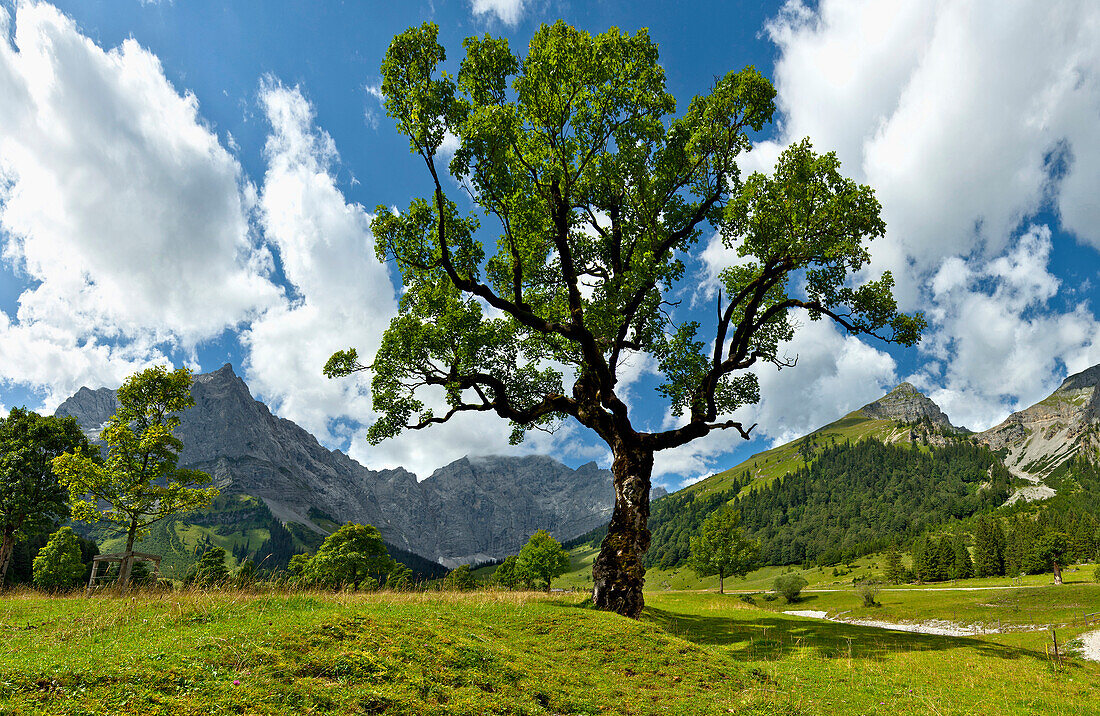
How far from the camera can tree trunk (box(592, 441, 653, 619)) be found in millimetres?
17078

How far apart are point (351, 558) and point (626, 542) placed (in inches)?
2034

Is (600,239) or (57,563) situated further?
(57,563)

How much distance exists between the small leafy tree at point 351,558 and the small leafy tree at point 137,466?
3657 cm

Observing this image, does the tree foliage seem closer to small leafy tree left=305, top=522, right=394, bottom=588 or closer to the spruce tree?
small leafy tree left=305, top=522, right=394, bottom=588

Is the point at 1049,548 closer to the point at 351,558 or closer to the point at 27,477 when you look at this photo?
the point at 351,558

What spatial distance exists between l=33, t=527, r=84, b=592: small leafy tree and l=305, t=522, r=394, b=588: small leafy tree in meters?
22.1

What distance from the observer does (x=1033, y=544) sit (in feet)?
347

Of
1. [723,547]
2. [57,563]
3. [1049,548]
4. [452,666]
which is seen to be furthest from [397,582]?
[1049,548]

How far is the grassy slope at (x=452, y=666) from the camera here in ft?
20.5

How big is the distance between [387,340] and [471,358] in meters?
3.56

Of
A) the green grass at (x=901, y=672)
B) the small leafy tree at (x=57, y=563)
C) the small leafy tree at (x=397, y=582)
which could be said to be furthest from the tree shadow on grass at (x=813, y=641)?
the small leafy tree at (x=57, y=563)

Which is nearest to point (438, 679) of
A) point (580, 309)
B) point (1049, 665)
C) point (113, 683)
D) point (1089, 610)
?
point (113, 683)

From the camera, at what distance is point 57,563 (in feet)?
159

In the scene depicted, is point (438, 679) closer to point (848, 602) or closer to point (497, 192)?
point (497, 192)
